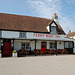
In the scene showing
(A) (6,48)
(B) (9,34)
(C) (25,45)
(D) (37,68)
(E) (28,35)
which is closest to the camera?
(D) (37,68)

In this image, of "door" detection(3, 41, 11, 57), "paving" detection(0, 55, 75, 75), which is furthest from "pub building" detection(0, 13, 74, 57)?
"paving" detection(0, 55, 75, 75)

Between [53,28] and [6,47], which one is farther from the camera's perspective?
[53,28]

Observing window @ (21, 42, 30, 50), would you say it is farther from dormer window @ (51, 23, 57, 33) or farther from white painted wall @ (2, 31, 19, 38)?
dormer window @ (51, 23, 57, 33)

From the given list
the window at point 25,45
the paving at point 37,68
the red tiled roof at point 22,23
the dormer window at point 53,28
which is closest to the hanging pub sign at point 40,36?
the red tiled roof at point 22,23

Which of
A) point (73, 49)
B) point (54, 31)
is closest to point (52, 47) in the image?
point (54, 31)

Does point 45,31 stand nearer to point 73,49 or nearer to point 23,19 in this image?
point 23,19

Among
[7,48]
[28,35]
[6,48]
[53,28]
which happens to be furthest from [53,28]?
[6,48]

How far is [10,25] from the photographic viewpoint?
51.5 ft

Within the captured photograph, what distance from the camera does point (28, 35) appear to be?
47.1 feet

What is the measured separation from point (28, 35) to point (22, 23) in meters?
3.73

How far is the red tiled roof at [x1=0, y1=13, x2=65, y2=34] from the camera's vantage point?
15562 millimetres

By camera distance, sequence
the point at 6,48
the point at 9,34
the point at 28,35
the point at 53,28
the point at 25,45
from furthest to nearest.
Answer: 1. the point at 53,28
2. the point at 25,45
3. the point at 6,48
4. the point at 28,35
5. the point at 9,34

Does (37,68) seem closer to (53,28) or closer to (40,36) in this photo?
(40,36)

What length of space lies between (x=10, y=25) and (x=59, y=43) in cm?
907
